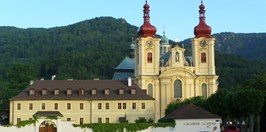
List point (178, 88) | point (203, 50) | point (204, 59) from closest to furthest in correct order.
→ point (178, 88), point (204, 59), point (203, 50)

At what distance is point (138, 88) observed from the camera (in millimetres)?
77562

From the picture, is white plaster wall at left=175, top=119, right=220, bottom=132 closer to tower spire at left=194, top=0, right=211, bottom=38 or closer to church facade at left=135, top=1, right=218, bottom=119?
church facade at left=135, top=1, right=218, bottom=119

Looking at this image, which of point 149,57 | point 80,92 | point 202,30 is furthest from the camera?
point 202,30

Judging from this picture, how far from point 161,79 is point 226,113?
27.6m

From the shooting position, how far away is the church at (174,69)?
91.8m

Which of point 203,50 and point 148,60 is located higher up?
point 203,50

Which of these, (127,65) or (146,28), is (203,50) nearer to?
(146,28)

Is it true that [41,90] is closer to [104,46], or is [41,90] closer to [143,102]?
[143,102]

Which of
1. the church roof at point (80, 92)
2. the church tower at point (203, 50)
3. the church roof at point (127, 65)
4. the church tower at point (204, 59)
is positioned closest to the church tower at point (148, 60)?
the church tower at point (203, 50)

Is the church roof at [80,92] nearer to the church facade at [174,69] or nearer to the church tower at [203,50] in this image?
the church facade at [174,69]

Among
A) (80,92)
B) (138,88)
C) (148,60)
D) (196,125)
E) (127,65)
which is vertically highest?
(148,60)

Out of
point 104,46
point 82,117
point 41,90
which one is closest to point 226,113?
point 82,117

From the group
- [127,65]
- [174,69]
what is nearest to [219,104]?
[174,69]

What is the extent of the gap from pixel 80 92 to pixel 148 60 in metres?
21.4
